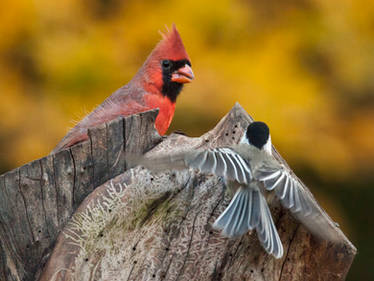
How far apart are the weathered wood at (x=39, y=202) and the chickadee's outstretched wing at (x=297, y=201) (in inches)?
28.4

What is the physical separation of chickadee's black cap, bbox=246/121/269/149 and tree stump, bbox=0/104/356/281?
0.22 m

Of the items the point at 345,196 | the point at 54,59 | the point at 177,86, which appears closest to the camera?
the point at 177,86

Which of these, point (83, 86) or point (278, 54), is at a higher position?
point (83, 86)

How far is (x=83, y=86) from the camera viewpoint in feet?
14.5

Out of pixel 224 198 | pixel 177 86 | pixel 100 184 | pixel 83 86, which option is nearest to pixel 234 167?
pixel 224 198

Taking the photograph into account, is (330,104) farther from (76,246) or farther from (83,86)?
(76,246)

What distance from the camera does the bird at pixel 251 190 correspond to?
7.93 feet

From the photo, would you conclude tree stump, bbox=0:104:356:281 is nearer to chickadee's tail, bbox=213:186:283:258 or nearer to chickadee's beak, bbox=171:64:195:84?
chickadee's tail, bbox=213:186:283:258

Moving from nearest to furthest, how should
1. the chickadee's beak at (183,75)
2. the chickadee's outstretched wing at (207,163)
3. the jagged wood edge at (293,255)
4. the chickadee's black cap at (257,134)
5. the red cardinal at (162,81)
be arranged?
1. the chickadee's outstretched wing at (207,163)
2. the jagged wood edge at (293,255)
3. the chickadee's black cap at (257,134)
4. the red cardinal at (162,81)
5. the chickadee's beak at (183,75)

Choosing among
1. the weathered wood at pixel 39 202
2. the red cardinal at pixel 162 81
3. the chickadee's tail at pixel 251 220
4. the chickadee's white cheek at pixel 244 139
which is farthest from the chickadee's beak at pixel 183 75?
the chickadee's tail at pixel 251 220

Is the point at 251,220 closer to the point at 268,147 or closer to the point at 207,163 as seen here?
the point at 207,163

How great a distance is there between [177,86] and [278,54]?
90 cm

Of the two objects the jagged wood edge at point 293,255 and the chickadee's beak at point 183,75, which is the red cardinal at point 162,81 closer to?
the chickadee's beak at point 183,75

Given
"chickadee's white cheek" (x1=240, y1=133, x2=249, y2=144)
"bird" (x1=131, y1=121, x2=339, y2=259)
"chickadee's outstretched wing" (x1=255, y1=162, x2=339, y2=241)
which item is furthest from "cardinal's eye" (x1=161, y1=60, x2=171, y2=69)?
"chickadee's outstretched wing" (x1=255, y1=162, x2=339, y2=241)
